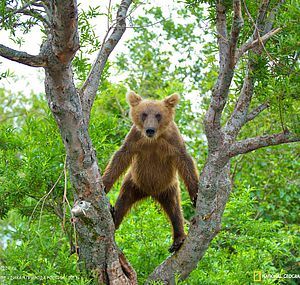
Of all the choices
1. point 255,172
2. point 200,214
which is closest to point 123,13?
point 200,214

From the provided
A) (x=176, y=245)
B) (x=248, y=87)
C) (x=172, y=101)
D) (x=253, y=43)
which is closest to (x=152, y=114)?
(x=172, y=101)

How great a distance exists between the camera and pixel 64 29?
14.0ft

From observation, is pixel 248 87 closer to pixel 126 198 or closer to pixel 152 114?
pixel 152 114

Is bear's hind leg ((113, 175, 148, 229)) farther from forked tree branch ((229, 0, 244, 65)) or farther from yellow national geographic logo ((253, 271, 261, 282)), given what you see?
forked tree branch ((229, 0, 244, 65))

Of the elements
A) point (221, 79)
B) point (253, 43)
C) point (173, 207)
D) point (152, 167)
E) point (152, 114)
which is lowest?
point (173, 207)

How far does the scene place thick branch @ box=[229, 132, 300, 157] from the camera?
5367 millimetres

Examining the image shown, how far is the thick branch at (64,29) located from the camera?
4.14 metres

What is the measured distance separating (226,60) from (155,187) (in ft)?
7.07

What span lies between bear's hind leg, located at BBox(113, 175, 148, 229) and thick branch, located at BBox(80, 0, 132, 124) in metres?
1.37

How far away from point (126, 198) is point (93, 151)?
5.63 ft

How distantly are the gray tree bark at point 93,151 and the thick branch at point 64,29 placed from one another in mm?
13

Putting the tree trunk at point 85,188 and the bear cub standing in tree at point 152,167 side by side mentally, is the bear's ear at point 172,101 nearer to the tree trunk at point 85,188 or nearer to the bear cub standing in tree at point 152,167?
the bear cub standing in tree at point 152,167

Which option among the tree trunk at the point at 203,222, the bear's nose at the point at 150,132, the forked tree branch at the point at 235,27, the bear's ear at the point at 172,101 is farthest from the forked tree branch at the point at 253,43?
the bear's ear at the point at 172,101

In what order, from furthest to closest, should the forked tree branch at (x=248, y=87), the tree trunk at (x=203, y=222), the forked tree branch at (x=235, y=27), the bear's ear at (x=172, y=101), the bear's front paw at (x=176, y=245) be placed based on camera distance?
the bear's ear at (x=172, y=101), the bear's front paw at (x=176, y=245), the tree trunk at (x=203, y=222), the forked tree branch at (x=248, y=87), the forked tree branch at (x=235, y=27)
